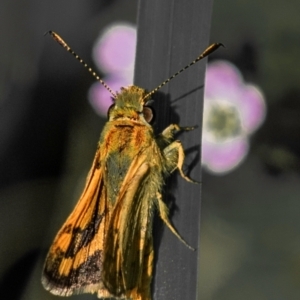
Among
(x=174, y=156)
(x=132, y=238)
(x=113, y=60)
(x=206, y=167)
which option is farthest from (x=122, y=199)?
(x=113, y=60)

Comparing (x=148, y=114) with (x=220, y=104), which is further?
(x=220, y=104)

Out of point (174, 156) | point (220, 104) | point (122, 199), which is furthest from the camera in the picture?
point (220, 104)

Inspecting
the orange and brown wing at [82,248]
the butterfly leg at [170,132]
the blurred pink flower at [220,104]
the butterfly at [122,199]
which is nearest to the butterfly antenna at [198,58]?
the butterfly at [122,199]

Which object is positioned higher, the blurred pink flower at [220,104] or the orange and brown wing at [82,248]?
the blurred pink flower at [220,104]

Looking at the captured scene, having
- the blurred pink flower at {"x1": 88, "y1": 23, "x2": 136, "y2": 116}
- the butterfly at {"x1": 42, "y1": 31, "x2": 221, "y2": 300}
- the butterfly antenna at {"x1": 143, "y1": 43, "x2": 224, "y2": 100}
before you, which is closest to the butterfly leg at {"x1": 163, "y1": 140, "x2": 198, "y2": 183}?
the butterfly at {"x1": 42, "y1": 31, "x2": 221, "y2": 300}

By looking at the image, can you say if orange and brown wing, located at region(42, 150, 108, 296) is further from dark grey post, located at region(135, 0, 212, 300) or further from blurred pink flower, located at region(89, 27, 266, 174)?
blurred pink flower, located at region(89, 27, 266, 174)

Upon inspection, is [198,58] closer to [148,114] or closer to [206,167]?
[148,114]

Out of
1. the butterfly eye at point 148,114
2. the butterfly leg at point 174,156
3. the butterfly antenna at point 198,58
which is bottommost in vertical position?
the butterfly leg at point 174,156

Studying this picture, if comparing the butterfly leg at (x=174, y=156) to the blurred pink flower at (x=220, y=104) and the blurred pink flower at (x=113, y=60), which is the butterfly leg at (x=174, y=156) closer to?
the blurred pink flower at (x=220, y=104)
